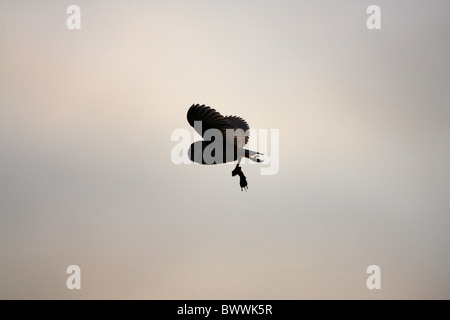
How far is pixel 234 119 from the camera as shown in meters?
10.3

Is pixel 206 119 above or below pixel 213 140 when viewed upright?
above

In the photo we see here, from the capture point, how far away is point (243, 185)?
962 centimetres

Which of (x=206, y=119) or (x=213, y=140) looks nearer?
(x=206, y=119)
